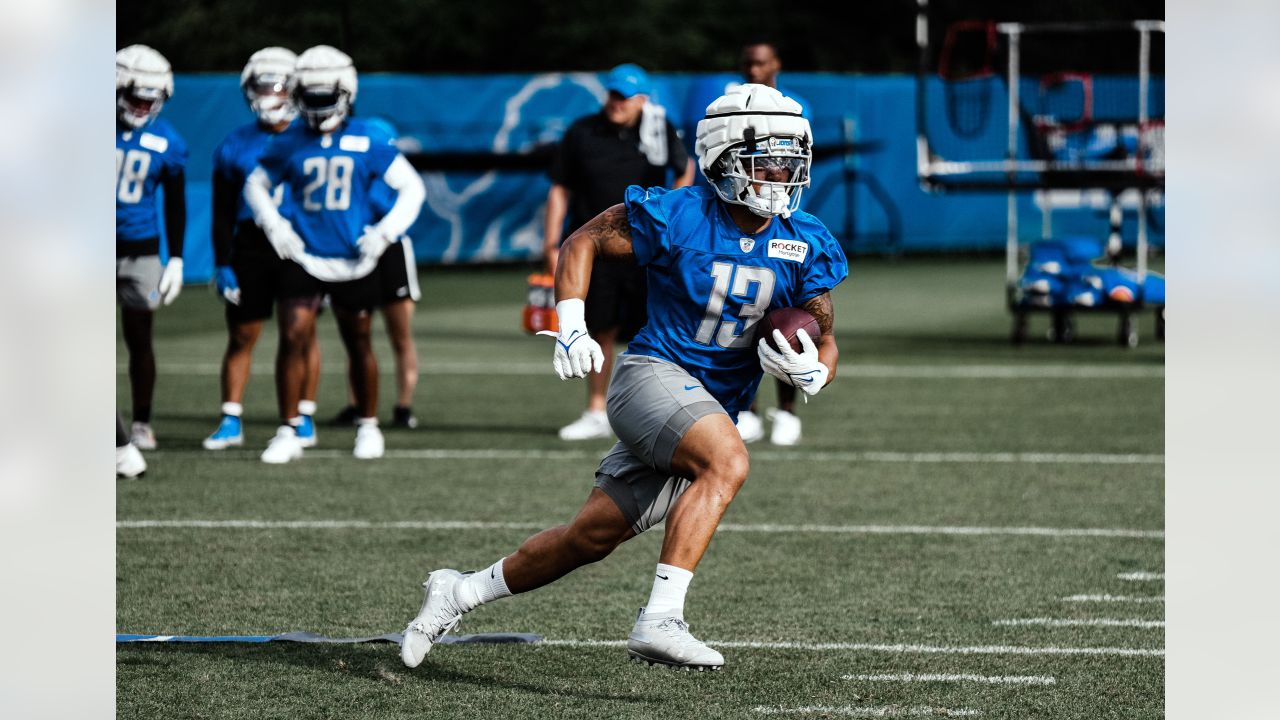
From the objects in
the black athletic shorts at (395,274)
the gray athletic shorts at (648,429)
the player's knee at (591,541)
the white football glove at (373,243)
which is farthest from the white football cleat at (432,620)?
the black athletic shorts at (395,274)

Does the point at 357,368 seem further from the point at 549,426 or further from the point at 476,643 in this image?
the point at 476,643

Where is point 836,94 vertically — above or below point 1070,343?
above

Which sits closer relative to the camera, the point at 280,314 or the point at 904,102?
the point at 280,314

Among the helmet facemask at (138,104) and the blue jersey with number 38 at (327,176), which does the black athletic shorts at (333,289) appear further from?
the helmet facemask at (138,104)

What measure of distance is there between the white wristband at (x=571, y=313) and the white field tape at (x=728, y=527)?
280cm

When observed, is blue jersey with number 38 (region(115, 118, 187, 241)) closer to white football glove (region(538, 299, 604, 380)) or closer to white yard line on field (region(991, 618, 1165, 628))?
white football glove (region(538, 299, 604, 380))

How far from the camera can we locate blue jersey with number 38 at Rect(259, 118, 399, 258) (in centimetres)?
926

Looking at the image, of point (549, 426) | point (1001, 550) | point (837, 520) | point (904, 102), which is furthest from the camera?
point (904, 102)

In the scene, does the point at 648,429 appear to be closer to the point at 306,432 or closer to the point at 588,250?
the point at 588,250

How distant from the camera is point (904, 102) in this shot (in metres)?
26.3

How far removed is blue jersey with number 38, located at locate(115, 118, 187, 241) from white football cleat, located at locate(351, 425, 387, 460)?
148cm
